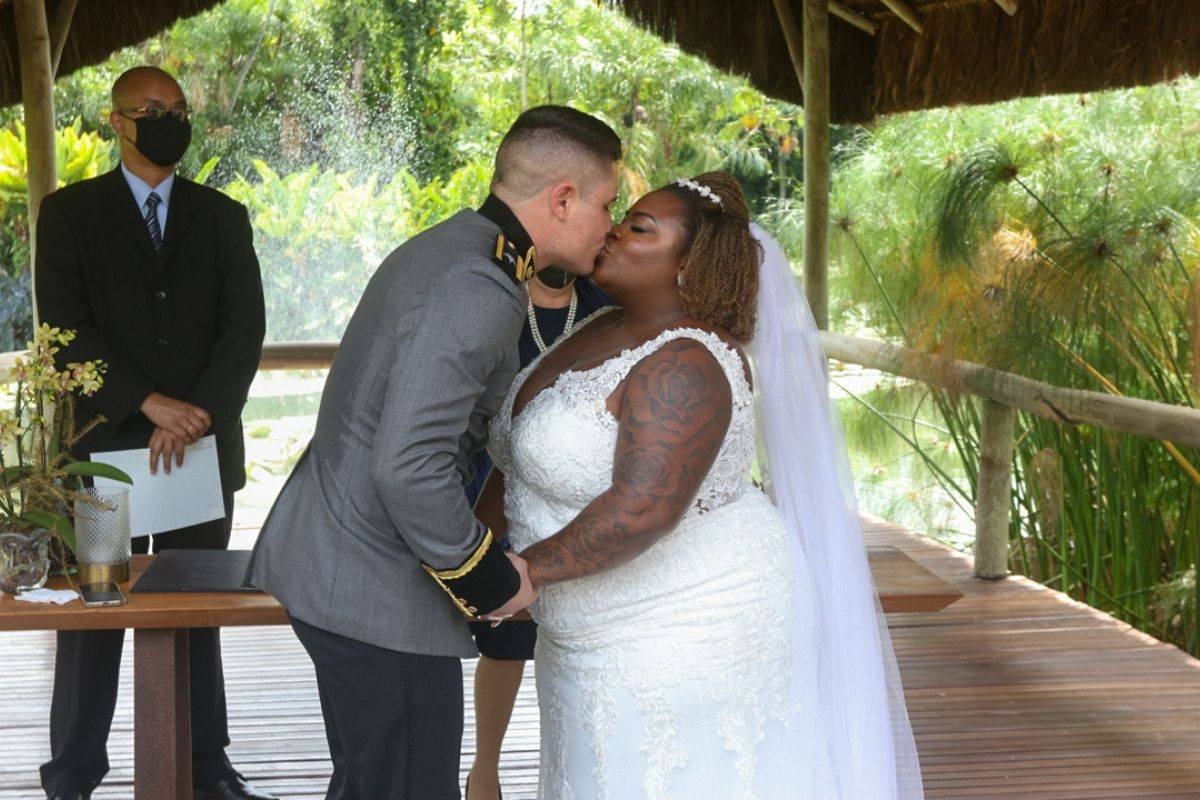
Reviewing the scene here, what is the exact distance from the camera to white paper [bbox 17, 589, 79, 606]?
2.25 metres

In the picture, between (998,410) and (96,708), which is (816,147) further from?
(96,708)

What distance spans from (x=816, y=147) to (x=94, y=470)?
4.06m

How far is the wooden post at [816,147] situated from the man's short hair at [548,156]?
13.3 ft

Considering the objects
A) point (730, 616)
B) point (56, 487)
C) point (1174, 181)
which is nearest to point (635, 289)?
point (730, 616)

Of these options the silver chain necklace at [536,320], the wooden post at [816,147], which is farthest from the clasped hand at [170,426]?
the wooden post at [816,147]

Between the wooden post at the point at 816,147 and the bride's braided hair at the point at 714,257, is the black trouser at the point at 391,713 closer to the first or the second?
the bride's braided hair at the point at 714,257

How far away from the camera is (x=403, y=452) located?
169 cm

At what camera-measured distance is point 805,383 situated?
2.18 m

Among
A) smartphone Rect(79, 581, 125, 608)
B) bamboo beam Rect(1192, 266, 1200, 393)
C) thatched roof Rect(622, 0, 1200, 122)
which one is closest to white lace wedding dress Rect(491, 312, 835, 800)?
smartphone Rect(79, 581, 125, 608)

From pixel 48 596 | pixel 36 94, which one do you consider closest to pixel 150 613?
pixel 48 596

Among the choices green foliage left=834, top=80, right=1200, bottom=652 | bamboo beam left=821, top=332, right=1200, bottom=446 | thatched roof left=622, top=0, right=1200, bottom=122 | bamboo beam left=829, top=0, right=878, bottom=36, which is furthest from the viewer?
bamboo beam left=829, top=0, right=878, bottom=36

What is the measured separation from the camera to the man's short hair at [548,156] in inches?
73.1

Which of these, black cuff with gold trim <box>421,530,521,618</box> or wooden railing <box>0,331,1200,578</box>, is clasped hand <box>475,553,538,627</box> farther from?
wooden railing <box>0,331,1200,578</box>

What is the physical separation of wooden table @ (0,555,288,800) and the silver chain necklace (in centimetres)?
67
